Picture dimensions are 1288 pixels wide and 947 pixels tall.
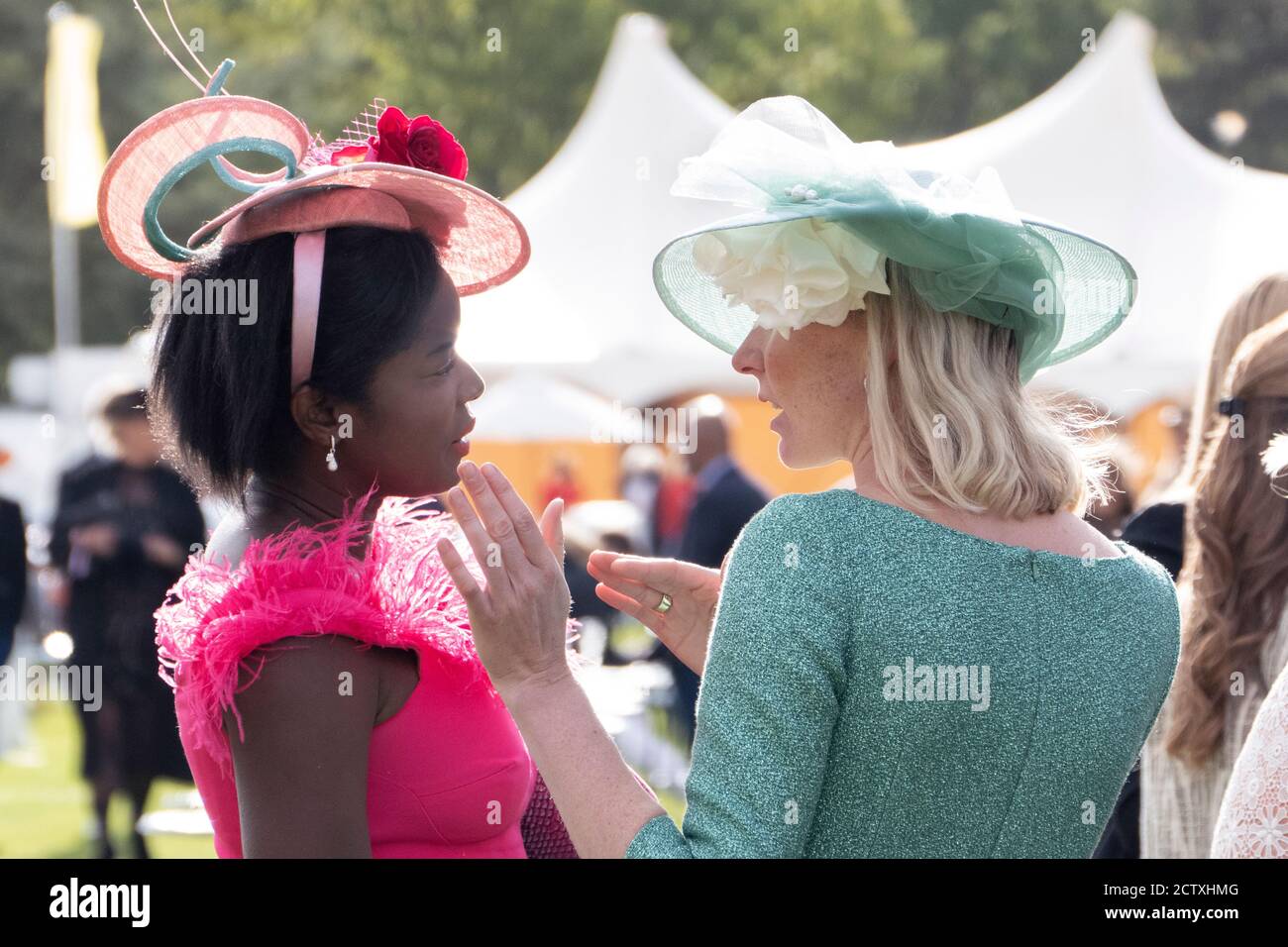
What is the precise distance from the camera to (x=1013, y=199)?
31.7 ft

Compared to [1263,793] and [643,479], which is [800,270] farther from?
[643,479]

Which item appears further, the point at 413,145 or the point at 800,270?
the point at 413,145

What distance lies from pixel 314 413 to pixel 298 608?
0.30 m

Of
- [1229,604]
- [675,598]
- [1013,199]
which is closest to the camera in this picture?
[675,598]

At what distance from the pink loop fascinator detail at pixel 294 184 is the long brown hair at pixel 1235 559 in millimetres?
1589

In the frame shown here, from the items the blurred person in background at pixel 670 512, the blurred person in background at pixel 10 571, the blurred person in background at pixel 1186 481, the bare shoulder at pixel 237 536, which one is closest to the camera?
the bare shoulder at pixel 237 536

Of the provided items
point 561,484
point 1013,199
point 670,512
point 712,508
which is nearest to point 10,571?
point 712,508

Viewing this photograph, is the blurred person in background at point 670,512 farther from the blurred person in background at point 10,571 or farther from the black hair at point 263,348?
the black hair at point 263,348

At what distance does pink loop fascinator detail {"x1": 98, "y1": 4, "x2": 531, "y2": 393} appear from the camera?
1.81 meters

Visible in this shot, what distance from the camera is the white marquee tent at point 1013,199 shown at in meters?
9.27

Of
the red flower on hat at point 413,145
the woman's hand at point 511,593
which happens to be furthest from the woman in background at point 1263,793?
the red flower on hat at point 413,145

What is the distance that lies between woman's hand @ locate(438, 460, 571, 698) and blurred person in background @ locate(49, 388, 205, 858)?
4030 millimetres

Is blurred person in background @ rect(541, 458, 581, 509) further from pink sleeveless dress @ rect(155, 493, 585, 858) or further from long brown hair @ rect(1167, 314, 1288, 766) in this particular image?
pink sleeveless dress @ rect(155, 493, 585, 858)
